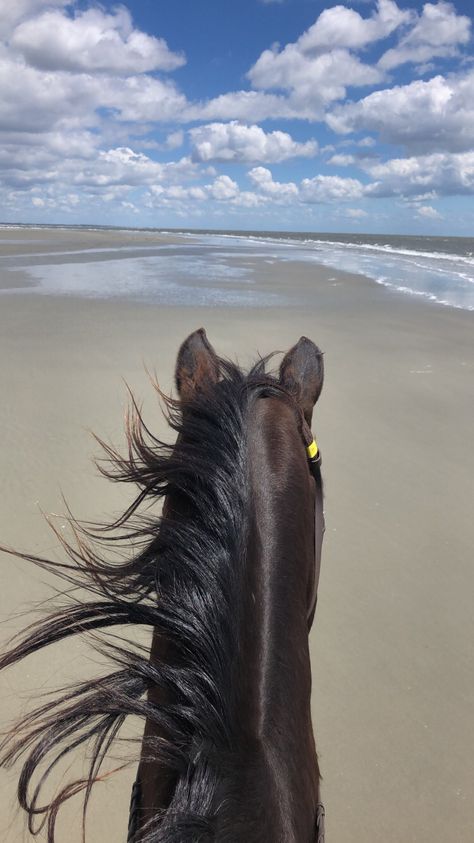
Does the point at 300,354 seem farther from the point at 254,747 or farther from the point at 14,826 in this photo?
the point at 14,826

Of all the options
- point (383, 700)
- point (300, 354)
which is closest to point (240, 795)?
point (300, 354)

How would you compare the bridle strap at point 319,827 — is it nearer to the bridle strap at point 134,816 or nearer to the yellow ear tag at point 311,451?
the bridle strap at point 134,816

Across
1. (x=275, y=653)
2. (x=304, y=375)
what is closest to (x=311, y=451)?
(x=304, y=375)

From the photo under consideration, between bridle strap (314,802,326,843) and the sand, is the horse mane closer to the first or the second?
bridle strap (314,802,326,843)

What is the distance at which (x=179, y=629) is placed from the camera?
102cm

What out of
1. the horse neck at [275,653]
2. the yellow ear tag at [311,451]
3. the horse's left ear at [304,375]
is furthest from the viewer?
the horse's left ear at [304,375]

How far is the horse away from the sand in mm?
1265

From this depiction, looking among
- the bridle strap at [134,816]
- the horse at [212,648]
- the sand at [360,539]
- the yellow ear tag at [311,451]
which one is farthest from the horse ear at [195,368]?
the sand at [360,539]

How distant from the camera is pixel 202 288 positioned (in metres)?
13.4

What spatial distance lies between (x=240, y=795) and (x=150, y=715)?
183mm

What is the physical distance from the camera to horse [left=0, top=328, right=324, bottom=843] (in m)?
0.89

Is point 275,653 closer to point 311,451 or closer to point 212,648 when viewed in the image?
point 212,648

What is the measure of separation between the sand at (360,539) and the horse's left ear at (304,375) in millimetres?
1432

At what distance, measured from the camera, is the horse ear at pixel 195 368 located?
151 cm
